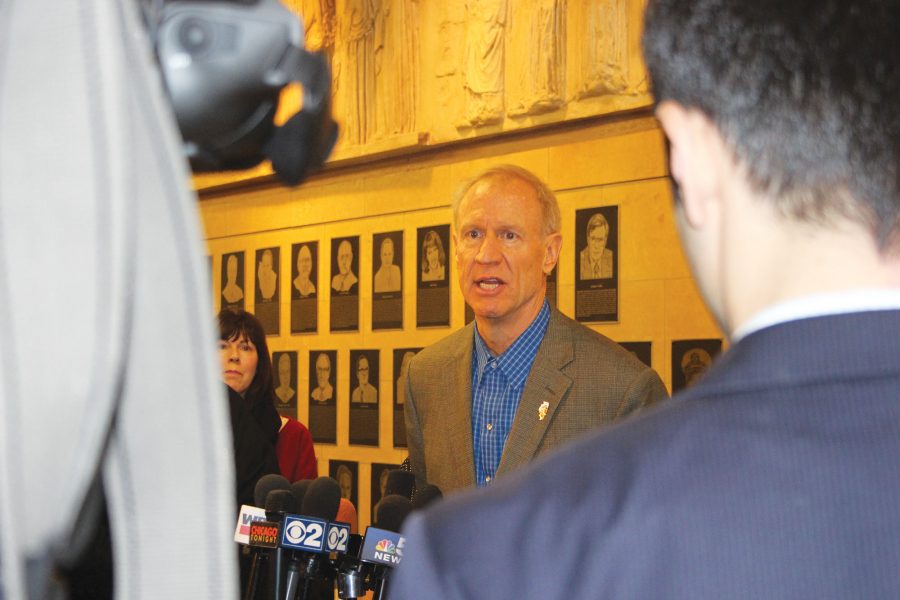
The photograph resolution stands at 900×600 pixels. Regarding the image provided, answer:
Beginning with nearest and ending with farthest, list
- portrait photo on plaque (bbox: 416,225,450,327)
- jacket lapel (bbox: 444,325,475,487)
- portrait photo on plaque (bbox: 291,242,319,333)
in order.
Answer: jacket lapel (bbox: 444,325,475,487) < portrait photo on plaque (bbox: 416,225,450,327) < portrait photo on plaque (bbox: 291,242,319,333)

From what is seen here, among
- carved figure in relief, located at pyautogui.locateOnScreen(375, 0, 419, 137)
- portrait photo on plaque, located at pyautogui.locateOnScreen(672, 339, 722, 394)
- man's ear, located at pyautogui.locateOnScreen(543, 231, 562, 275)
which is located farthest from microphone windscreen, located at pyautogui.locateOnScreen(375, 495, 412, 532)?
carved figure in relief, located at pyautogui.locateOnScreen(375, 0, 419, 137)

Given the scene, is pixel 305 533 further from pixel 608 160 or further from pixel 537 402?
pixel 608 160

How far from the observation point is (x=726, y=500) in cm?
105

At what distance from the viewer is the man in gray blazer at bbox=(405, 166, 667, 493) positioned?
4230 millimetres

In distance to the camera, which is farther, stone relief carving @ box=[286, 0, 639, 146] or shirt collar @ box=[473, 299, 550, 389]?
stone relief carving @ box=[286, 0, 639, 146]

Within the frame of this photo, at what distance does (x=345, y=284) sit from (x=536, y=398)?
829cm

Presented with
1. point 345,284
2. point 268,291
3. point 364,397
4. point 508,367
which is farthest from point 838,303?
point 268,291

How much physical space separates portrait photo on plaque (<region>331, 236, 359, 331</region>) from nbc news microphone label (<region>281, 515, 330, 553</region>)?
8975 millimetres

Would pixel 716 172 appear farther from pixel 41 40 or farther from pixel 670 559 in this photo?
pixel 41 40

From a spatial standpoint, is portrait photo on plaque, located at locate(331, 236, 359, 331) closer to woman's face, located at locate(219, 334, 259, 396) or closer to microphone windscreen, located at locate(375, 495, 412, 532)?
woman's face, located at locate(219, 334, 259, 396)

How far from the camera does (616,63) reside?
987 centimetres

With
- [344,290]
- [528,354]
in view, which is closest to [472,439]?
[528,354]

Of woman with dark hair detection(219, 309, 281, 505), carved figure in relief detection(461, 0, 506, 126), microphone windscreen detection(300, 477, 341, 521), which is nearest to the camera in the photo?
microphone windscreen detection(300, 477, 341, 521)

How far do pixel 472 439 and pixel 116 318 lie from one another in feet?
12.6
